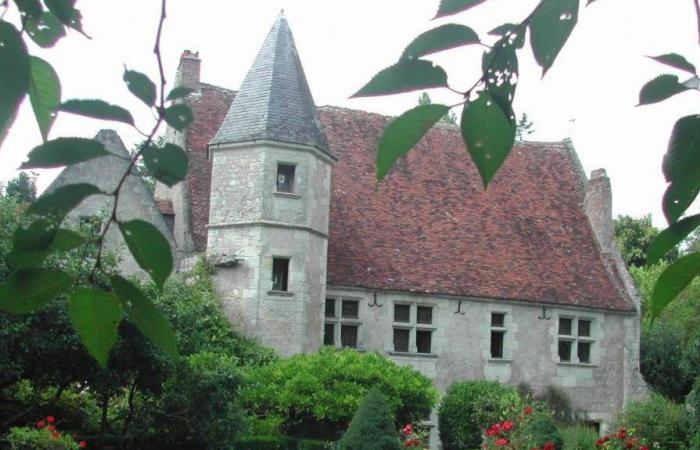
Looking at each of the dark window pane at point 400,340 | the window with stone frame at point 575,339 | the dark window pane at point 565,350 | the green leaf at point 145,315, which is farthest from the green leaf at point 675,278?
the dark window pane at point 565,350

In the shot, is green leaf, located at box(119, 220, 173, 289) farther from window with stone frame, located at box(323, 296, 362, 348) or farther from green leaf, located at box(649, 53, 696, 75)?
window with stone frame, located at box(323, 296, 362, 348)

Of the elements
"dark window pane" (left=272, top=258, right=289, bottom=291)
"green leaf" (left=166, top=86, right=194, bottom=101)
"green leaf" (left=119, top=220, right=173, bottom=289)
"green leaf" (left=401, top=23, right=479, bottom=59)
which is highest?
"dark window pane" (left=272, top=258, right=289, bottom=291)

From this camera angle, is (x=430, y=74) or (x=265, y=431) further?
(x=265, y=431)

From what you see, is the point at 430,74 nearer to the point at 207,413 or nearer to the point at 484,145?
the point at 484,145

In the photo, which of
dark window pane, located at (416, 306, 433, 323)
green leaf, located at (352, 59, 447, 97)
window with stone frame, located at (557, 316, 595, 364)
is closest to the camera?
green leaf, located at (352, 59, 447, 97)

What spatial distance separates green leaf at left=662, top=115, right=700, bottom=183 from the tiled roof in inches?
712

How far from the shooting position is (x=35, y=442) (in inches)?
421

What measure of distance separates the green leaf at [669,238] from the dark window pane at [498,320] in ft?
65.1

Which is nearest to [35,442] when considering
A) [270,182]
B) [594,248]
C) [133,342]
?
[133,342]

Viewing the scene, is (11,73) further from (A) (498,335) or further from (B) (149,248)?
(A) (498,335)

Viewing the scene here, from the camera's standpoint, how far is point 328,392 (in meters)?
14.7

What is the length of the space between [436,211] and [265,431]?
8.62 meters

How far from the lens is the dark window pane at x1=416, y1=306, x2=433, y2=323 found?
797 inches

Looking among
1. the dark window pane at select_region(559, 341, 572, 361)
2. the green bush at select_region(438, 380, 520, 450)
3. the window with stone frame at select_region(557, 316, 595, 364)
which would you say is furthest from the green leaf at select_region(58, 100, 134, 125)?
the dark window pane at select_region(559, 341, 572, 361)
